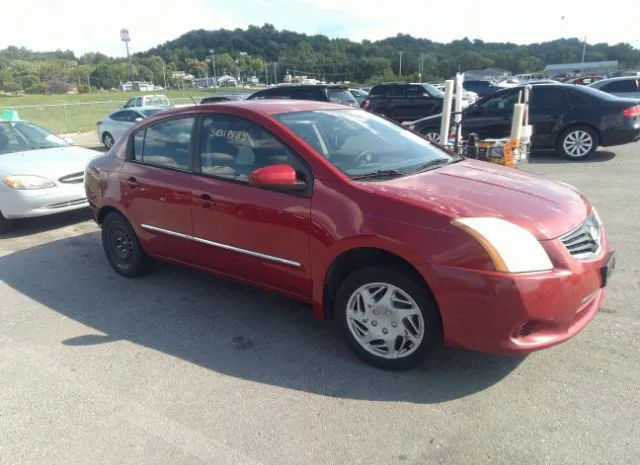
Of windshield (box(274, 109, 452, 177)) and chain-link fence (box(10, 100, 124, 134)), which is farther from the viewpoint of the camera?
chain-link fence (box(10, 100, 124, 134))

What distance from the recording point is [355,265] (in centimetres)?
324

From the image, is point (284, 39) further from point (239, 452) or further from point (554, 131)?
point (239, 452)

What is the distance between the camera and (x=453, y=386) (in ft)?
9.78

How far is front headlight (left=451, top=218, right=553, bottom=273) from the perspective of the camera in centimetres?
262

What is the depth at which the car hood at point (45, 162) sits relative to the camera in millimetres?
6664

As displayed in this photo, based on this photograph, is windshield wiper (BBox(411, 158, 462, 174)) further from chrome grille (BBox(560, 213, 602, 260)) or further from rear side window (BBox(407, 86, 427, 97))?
rear side window (BBox(407, 86, 427, 97))

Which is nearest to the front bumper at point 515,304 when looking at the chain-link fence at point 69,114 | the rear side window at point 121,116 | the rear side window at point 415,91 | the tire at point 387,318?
the tire at point 387,318

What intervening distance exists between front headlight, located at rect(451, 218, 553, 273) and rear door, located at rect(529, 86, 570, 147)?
896 cm

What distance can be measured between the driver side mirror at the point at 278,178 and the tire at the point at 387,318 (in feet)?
2.27

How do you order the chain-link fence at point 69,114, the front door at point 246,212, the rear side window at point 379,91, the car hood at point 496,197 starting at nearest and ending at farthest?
1. the car hood at point 496,197
2. the front door at point 246,212
3. the rear side window at point 379,91
4. the chain-link fence at point 69,114

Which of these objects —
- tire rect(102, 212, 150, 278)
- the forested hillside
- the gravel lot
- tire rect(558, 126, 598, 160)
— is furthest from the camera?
the forested hillside

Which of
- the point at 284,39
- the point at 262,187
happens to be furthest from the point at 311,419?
the point at 284,39

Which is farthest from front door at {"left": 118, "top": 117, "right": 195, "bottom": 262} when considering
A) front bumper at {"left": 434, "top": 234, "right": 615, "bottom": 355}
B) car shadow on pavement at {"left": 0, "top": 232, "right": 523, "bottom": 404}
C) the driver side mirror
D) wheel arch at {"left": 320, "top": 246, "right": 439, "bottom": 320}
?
front bumper at {"left": 434, "top": 234, "right": 615, "bottom": 355}

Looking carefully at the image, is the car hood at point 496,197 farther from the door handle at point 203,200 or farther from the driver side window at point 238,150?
the door handle at point 203,200
